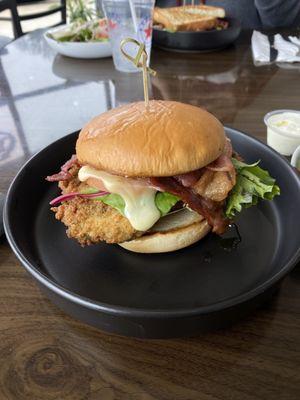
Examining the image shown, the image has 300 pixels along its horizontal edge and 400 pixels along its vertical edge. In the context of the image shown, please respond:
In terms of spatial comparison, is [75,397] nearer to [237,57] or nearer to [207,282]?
[207,282]

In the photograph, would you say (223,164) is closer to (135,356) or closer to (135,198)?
(135,198)

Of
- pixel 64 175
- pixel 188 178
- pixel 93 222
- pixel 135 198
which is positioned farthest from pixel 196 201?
pixel 64 175

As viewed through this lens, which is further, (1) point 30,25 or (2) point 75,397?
(1) point 30,25

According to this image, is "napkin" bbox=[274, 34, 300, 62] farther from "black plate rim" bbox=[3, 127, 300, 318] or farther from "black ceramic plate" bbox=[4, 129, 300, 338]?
"black plate rim" bbox=[3, 127, 300, 318]

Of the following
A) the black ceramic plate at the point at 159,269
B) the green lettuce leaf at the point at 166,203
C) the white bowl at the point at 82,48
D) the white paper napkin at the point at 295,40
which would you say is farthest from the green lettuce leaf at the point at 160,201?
the white paper napkin at the point at 295,40

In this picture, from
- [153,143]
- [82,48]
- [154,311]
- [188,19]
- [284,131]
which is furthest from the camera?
[188,19]

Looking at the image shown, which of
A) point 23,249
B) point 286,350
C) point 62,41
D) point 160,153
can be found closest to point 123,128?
point 160,153
